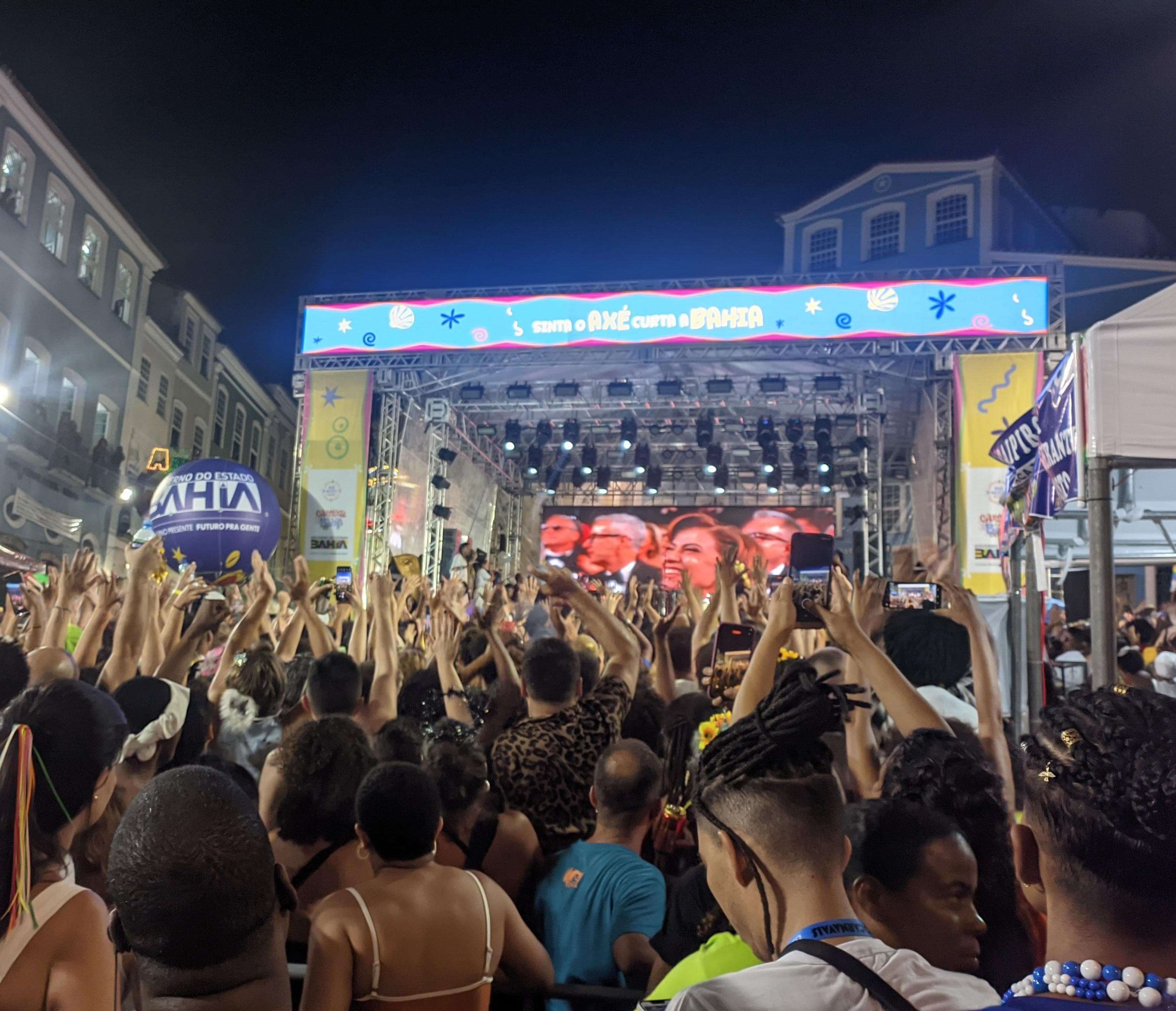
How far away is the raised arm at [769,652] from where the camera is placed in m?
2.75

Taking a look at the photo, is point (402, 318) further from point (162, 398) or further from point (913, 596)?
point (913, 596)

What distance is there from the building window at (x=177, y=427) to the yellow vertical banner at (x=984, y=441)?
20.1 m

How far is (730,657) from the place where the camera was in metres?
4.03

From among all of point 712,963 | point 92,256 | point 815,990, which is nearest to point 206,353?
point 92,256

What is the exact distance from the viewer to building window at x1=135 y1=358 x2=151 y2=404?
2378 cm

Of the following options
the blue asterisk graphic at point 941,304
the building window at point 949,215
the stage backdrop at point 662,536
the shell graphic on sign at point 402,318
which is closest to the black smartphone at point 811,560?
the blue asterisk graphic at point 941,304

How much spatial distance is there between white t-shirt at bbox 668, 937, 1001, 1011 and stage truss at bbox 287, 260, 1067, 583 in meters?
14.8

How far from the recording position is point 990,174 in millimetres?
24219

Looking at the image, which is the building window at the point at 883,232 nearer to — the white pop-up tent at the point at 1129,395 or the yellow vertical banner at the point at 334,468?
the yellow vertical banner at the point at 334,468

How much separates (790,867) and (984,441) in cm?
1495

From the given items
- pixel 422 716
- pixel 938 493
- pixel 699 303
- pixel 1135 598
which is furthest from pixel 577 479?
pixel 422 716

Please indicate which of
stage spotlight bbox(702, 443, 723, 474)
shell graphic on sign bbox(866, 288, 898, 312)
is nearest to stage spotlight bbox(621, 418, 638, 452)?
stage spotlight bbox(702, 443, 723, 474)

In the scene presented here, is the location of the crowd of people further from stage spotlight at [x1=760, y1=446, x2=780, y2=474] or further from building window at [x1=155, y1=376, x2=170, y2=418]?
building window at [x1=155, y1=376, x2=170, y2=418]

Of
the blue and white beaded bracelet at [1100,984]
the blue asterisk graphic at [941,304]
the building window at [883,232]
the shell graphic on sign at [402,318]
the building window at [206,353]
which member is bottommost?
the blue and white beaded bracelet at [1100,984]
